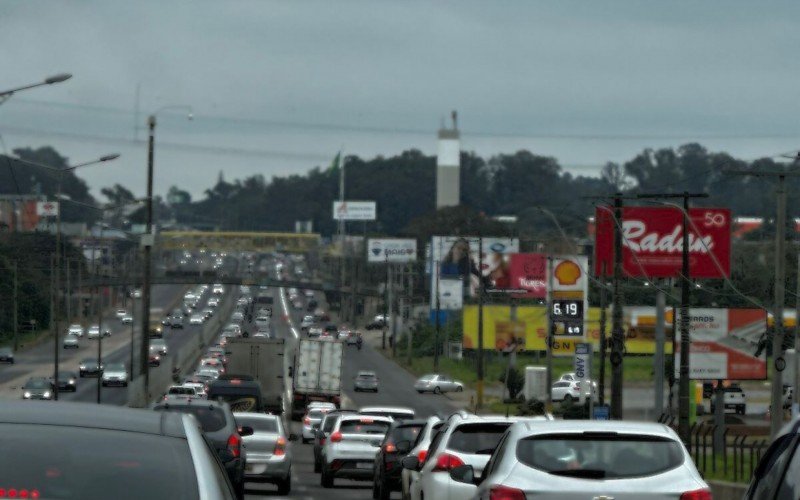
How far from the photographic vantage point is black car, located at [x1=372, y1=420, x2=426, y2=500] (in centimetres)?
2477

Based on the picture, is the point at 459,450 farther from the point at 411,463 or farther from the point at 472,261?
the point at 472,261

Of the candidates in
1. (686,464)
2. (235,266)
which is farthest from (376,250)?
(686,464)

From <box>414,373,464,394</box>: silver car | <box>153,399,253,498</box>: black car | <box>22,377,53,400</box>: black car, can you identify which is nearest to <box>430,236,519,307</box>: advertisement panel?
<box>414,373,464,394</box>: silver car

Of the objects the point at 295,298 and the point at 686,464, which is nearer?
the point at 686,464

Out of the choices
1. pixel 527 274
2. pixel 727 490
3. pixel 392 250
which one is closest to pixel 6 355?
pixel 527 274

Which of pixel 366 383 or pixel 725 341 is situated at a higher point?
pixel 725 341

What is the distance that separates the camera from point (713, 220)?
70.1 m

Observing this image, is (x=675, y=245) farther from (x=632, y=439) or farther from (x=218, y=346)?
(x=632, y=439)

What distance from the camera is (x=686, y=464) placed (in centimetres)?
1149

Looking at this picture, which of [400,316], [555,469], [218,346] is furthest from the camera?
[400,316]

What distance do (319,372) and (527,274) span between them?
3126 cm

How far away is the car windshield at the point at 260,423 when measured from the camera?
87.5 ft

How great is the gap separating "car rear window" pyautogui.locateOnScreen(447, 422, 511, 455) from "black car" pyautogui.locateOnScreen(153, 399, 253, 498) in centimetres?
342

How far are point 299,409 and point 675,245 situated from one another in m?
18.5
